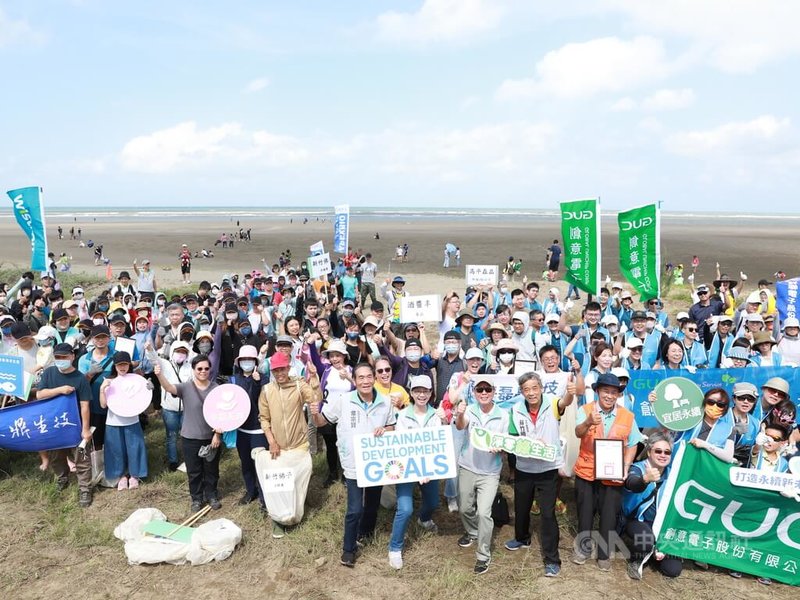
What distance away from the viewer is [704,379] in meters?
7.07

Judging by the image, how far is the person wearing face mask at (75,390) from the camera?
652 centimetres

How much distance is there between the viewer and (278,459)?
19.7 feet

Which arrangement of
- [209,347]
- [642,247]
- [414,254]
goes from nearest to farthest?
[209,347]
[642,247]
[414,254]

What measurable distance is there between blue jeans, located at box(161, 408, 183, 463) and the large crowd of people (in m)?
0.04

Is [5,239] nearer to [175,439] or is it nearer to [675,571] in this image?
[175,439]

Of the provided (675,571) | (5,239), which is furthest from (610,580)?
(5,239)

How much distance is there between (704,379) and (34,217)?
1447 cm

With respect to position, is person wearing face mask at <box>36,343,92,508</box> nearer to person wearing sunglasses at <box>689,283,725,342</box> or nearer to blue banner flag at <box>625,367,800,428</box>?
blue banner flag at <box>625,367,800,428</box>

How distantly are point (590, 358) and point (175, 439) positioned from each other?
6072 millimetres

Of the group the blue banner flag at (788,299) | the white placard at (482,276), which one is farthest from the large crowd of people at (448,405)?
the white placard at (482,276)

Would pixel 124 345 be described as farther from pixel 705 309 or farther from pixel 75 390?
pixel 705 309

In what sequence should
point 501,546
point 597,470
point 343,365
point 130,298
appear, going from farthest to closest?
1. point 130,298
2. point 343,365
3. point 501,546
4. point 597,470

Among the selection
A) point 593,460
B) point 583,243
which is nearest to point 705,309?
point 583,243

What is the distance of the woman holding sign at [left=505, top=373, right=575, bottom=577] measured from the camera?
5.23 meters
